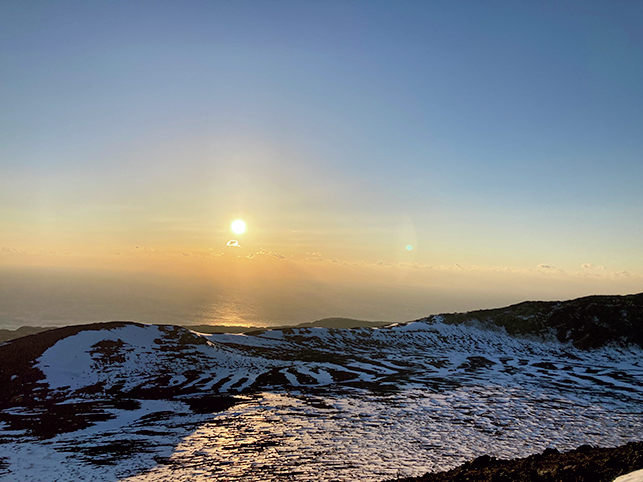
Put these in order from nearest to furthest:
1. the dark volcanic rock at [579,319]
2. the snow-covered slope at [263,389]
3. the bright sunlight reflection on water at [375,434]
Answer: the bright sunlight reflection on water at [375,434] → the snow-covered slope at [263,389] → the dark volcanic rock at [579,319]

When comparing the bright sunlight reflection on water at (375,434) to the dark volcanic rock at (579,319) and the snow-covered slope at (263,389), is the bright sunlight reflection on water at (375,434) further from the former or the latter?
the dark volcanic rock at (579,319)

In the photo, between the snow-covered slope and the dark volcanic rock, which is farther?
the dark volcanic rock

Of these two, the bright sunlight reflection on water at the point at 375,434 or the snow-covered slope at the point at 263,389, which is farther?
the snow-covered slope at the point at 263,389

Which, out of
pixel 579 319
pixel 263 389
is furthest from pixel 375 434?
pixel 579 319

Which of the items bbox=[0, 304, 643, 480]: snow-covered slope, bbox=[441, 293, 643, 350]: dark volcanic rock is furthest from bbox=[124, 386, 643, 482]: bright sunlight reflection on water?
bbox=[441, 293, 643, 350]: dark volcanic rock

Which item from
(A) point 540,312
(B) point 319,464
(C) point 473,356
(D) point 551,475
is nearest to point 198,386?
(B) point 319,464

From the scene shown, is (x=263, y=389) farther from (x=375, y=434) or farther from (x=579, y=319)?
(x=579, y=319)

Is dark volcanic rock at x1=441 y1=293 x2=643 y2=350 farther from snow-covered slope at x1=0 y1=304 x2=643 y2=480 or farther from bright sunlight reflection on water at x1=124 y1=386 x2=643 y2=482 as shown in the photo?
bright sunlight reflection on water at x1=124 y1=386 x2=643 y2=482

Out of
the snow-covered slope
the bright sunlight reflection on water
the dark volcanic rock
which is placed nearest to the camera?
the bright sunlight reflection on water

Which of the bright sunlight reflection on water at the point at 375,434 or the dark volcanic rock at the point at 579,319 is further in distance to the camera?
the dark volcanic rock at the point at 579,319

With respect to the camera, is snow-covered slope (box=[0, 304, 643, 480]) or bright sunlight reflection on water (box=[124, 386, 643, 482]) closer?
bright sunlight reflection on water (box=[124, 386, 643, 482])

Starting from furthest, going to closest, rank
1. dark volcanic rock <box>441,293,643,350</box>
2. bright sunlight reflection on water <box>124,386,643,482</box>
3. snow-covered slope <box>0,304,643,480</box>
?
1. dark volcanic rock <box>441,293,643,350</box>
2. snow-covered slope <box>0,304,643,480</box>
3. bright sunlight reflection on water <box>124,386,643,482</box>

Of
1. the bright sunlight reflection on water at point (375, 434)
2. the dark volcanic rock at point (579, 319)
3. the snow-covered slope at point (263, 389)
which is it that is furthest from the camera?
the dark volcanic rock at point (579, 319)

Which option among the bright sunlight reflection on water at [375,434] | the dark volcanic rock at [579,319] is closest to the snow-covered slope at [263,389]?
the bright sunlight reflection on water at [375,434]
